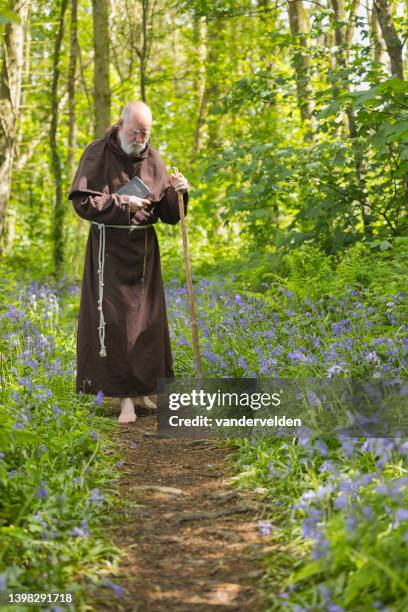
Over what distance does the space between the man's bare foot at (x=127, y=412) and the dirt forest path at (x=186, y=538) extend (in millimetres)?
902

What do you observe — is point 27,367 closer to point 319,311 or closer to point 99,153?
point 99,153

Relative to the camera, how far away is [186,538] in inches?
152

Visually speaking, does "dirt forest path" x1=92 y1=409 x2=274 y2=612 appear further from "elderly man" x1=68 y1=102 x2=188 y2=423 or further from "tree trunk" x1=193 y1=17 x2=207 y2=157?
"tree trunk" x1=193 y1=17 x2=207 y2=157

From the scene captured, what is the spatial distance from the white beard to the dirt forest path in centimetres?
251

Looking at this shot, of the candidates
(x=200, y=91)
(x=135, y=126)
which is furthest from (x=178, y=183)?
(x=200, y=91)

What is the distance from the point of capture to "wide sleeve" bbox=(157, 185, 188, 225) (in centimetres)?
654

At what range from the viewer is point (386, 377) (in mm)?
4941

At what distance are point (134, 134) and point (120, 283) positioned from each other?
1.25 meters

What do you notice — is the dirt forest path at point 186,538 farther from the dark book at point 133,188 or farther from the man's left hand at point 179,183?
the man's left hand at point 179,183

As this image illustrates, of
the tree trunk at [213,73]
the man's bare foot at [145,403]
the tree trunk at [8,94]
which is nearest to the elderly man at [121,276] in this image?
the man's bare foot at [145,403]

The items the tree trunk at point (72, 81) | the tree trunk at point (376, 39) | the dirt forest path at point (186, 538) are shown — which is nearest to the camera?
the dirt forest path at point (186, 538)

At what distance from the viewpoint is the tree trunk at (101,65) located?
43.2 ft

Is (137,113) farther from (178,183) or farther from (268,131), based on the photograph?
(268,131)

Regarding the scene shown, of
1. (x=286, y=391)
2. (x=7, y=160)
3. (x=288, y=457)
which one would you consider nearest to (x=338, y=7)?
(x=7, y=160)
